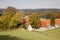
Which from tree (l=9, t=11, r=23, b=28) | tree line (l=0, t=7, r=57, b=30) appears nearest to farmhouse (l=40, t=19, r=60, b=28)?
tree line (l=0, t=7, r=57, b=30)

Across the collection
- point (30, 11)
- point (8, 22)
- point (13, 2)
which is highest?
point (13, 2)

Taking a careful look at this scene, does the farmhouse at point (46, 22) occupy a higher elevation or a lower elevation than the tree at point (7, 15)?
lower

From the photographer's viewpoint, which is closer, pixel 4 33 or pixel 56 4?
pixel 4 33

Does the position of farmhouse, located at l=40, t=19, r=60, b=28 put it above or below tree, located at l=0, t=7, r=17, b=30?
below

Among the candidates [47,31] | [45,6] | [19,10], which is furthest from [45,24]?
[19,10]

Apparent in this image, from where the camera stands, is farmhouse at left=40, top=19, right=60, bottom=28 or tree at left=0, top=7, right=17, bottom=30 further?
farmhouse at left=40, top=19, right=60, bottom=28

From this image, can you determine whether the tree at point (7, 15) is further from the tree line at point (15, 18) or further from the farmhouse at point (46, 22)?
the farmhouse at point (46, 22)

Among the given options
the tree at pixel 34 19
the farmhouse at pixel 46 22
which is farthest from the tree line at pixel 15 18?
the farmhouse at pixel 46 22

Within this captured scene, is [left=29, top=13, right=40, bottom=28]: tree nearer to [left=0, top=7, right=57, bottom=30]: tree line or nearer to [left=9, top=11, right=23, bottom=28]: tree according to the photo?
[left=0, top=7, right=57, bottom=30]: tree line

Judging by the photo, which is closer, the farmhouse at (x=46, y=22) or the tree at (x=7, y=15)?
the tree at (x=7, y=15)

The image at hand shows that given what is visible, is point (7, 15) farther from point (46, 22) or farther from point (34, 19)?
point (46, 22)

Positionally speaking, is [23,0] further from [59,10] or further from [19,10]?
[59,10]
